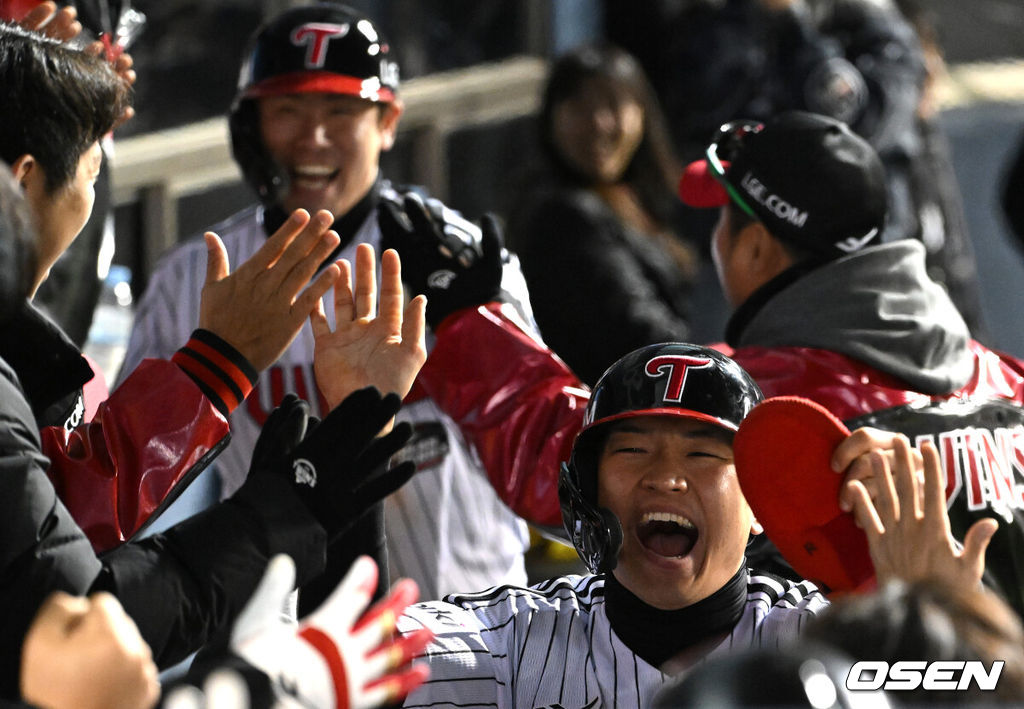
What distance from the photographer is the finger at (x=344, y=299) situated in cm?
296

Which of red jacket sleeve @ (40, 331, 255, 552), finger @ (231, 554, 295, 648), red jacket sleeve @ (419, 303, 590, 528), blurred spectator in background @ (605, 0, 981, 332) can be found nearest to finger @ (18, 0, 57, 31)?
red jacket sleeve @ (419, 303, 590, 528)

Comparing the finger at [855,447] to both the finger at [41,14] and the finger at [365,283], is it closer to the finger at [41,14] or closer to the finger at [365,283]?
the finger at [365,283]

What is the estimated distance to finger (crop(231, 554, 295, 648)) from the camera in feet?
6.68

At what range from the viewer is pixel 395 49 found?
696cm

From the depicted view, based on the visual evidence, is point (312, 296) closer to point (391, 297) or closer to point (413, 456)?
point (391, 297)

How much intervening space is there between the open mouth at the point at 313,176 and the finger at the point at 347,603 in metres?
2.20

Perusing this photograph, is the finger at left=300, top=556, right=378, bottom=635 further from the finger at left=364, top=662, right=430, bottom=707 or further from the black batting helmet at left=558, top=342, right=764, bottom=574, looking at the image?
the black batting helmet at left=558, top=342, right=764, bottom=574

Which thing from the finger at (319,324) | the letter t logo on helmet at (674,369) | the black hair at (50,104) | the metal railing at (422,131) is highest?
the black hair at (50,104)

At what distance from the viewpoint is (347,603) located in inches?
81.0

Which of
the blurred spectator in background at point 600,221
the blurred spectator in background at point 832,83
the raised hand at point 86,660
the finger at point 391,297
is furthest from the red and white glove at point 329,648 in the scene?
the blurred spectator in background at point 832,83

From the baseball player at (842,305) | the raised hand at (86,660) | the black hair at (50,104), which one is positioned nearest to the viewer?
the raised hand at (86,660)

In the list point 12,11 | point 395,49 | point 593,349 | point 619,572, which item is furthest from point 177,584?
point 395,49

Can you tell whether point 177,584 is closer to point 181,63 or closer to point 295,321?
point 295,321

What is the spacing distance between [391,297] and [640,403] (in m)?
0.50
